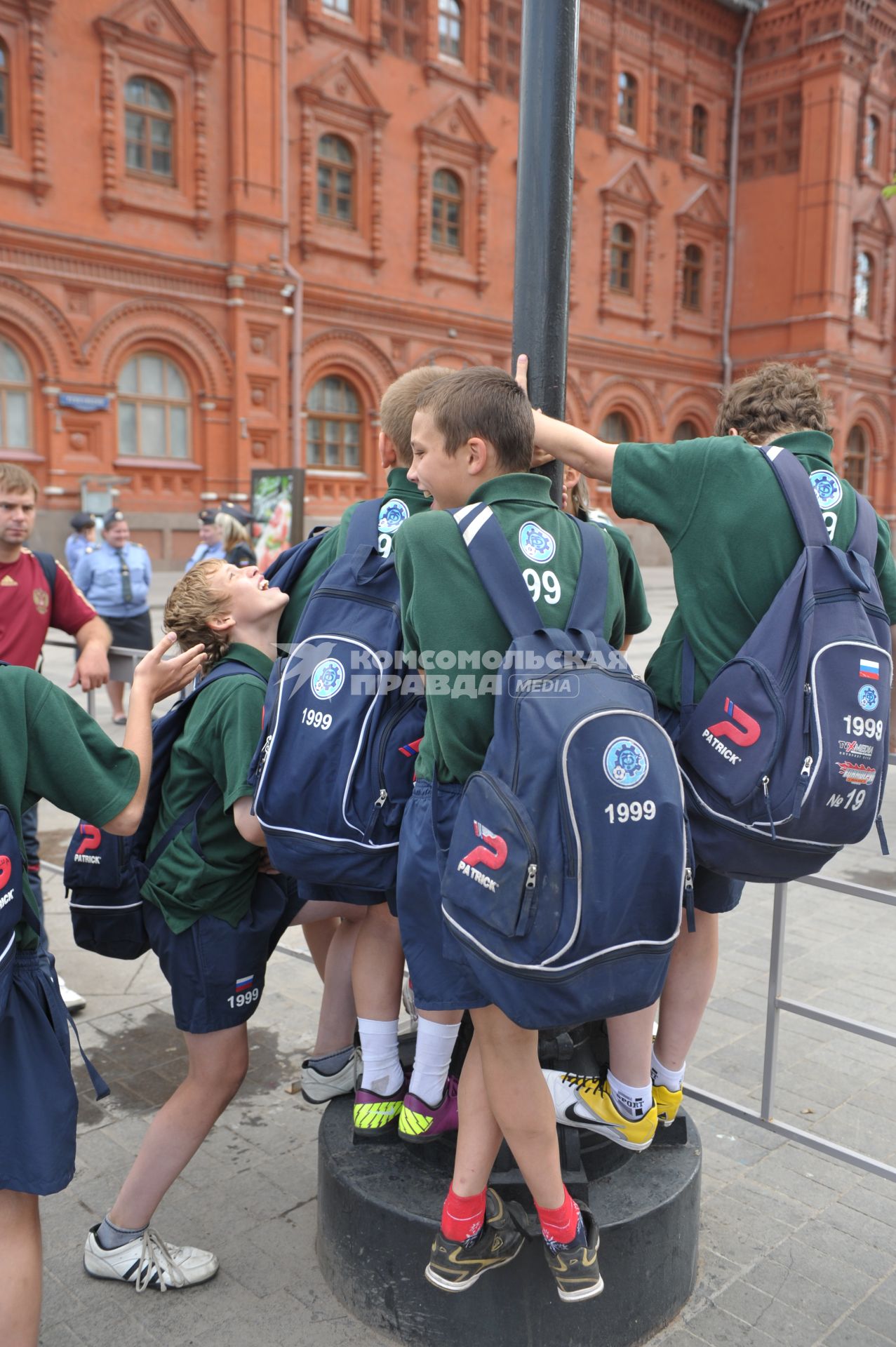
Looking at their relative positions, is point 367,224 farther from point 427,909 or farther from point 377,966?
point 427,909

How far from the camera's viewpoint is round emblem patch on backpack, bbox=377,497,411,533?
8.38 feet

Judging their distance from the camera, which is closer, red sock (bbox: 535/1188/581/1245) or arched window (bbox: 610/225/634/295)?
red sock (bbox: 535/1188/581/1245)

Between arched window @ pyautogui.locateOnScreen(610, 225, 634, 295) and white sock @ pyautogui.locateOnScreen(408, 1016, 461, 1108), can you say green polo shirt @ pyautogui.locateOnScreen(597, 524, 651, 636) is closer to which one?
white sock @ pyautogui.locateOnScreen(408, 1016, 461, 1108)

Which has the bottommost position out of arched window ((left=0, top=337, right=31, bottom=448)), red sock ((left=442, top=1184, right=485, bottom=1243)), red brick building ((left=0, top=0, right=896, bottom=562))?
red sock ((left=442, top=1184, right=485, bottom=1243))

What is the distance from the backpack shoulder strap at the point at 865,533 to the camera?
2299 millimetres

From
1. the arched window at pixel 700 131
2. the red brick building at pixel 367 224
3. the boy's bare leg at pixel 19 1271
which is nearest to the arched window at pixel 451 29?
the red brick building at pixel 367 224

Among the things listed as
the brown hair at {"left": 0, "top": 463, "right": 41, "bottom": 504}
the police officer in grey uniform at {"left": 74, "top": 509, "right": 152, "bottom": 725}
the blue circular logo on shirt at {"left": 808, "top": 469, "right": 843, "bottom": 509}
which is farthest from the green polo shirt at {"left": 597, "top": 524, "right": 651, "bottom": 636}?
the police officer in grey uniform at {"left": 74, "top": 509, "right": 152, "bottom": 725}

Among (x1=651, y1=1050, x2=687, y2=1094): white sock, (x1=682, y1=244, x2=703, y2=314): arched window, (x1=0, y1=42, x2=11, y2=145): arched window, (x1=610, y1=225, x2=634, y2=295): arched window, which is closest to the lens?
(x1=651, y1=1050, x2=687, y2=1094): white sock

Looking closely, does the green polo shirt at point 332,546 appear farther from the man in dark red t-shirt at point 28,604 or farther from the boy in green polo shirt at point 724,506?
the man in dark red t-shirt at point 28,604

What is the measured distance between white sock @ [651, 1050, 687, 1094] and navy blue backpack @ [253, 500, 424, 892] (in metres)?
0.96

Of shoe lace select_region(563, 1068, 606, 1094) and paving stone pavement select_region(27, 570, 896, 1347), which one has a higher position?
shoe lace select_region(563, 1068, 606, 1094)

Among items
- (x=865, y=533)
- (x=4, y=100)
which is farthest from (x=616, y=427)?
(x=865, y=533)

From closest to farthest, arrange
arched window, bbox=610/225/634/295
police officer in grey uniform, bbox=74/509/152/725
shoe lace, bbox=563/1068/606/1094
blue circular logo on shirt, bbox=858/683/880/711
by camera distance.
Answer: blue circular logo on shirt, bbox=858/683/880/711
shoe lace, bbox=563/1068/606/1094
police officer in grey uniform, bbox=74/509/152/725
arched window, bbox=610/225/634/295

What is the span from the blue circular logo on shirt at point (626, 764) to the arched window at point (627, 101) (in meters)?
31.2
